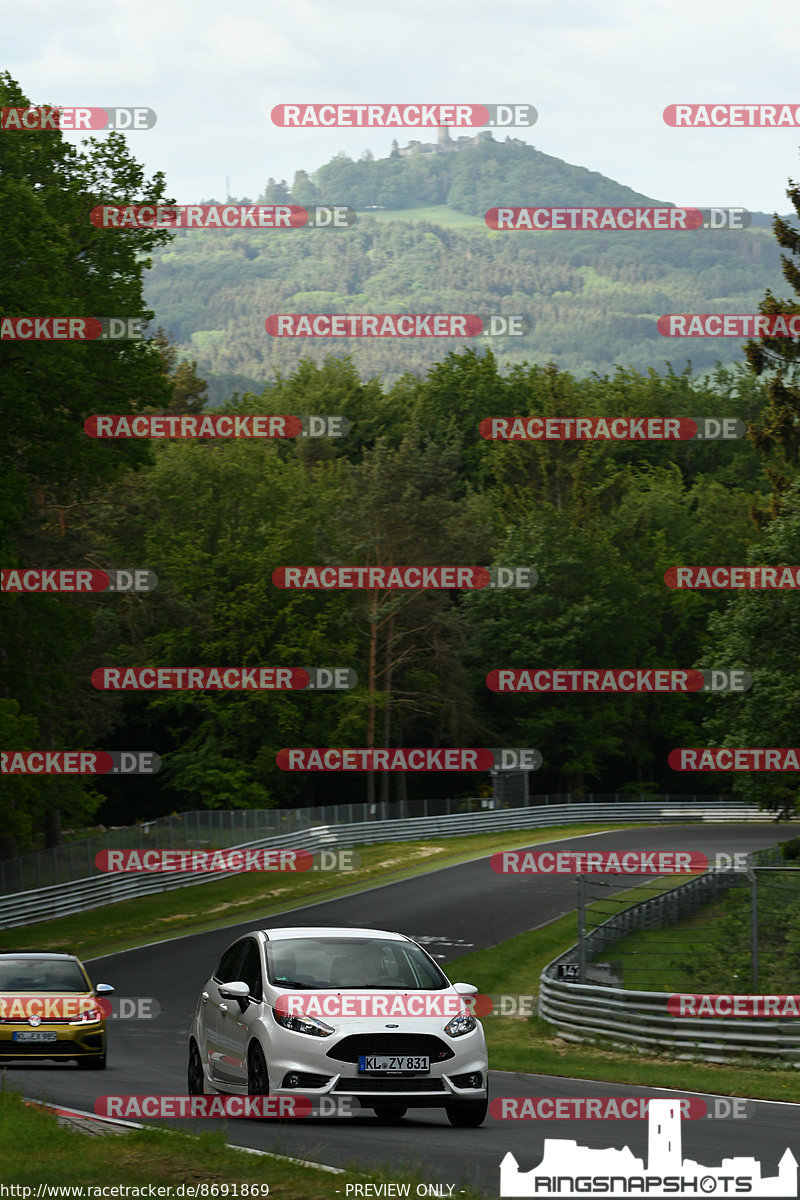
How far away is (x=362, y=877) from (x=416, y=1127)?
36.6m

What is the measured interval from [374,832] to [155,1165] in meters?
48.3

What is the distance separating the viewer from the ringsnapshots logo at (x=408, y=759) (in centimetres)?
6581

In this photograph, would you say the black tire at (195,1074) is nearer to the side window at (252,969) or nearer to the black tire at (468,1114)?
the side window at (252,969)

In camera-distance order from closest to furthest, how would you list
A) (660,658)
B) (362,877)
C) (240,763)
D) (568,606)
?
(362,877) < (240,763) < (568,606) < (660,658)

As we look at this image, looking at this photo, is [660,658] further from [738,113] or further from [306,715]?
[738,113]

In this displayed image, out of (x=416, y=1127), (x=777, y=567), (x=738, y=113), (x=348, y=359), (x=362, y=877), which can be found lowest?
(x=362, y=877)

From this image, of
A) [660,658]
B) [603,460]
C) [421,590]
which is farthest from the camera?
[603,460]

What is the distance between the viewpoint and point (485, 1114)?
483 inches

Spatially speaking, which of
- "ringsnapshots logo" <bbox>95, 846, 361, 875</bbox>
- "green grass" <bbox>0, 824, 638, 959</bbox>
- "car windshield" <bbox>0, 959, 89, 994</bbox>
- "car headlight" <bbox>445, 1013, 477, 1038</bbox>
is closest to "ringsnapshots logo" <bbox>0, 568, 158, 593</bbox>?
"ringsnapshots logo" <bbox>95, 846, 361, 875</bbox>

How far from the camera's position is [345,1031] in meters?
11.7

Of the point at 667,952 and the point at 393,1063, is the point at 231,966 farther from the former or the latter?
the point at 667,952

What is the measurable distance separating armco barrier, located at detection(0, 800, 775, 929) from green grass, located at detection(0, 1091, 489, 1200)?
100 ft

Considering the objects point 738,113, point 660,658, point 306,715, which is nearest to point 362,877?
point 306,715

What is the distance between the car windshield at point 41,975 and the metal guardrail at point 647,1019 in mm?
7305
